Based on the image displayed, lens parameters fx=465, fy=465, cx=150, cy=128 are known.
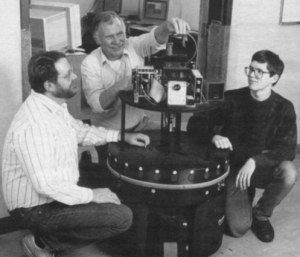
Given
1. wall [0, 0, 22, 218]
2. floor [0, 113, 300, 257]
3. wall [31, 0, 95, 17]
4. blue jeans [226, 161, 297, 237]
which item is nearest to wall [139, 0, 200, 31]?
wall [31, 0, 95, 17]

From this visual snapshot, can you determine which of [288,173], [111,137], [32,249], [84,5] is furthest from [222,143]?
[84,5]

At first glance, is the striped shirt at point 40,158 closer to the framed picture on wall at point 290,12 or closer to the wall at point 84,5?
the framed picture on wall at point 290,12

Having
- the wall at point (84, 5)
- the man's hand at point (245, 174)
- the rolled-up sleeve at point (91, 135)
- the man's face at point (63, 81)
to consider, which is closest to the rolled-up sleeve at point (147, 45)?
the rolled-up sleeve at point (91, 135)

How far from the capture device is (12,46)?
2307 mm

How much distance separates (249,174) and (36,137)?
3.74ft

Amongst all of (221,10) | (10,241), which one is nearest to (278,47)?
(221,10)

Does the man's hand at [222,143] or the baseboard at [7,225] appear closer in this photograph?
the man's hand at [222,143]

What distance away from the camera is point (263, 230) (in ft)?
8.45

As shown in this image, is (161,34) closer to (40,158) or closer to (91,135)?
(91,135)

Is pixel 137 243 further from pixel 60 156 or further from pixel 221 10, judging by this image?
pixel 221 10

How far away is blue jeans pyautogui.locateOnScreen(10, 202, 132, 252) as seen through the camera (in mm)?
2061

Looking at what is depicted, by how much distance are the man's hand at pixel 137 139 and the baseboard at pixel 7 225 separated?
80 cm

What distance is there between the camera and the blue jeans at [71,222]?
81.1 inches

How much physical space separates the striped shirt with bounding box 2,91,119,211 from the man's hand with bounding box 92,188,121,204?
4 centimetres
